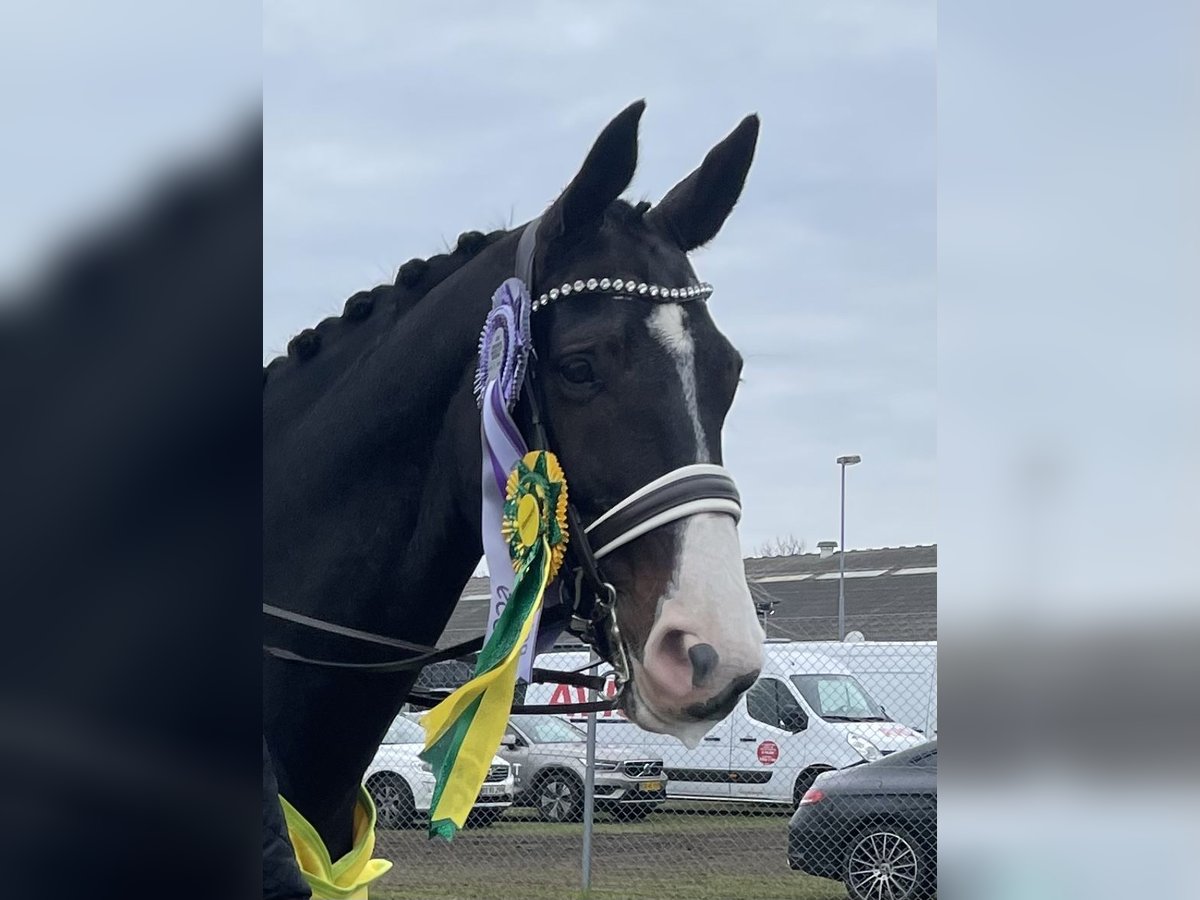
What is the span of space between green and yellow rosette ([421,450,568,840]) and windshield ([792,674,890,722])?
8804 mm

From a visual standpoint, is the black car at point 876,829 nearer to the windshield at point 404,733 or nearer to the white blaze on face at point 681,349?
the windshield at point 404,733

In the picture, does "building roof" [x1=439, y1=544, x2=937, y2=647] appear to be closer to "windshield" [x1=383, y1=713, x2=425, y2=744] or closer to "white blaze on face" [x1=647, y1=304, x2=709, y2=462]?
"windshield" [x1=383, y1=713, x2=425, y2=744]

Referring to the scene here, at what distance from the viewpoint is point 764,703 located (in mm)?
11367

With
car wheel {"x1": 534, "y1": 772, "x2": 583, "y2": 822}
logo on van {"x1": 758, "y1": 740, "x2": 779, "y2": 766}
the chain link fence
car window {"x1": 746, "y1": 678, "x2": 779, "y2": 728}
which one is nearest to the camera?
the chain link fence

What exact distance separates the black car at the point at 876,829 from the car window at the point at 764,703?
110 inches

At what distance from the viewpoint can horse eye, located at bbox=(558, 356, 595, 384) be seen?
2.35 metres

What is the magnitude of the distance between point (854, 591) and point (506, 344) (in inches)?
1046
